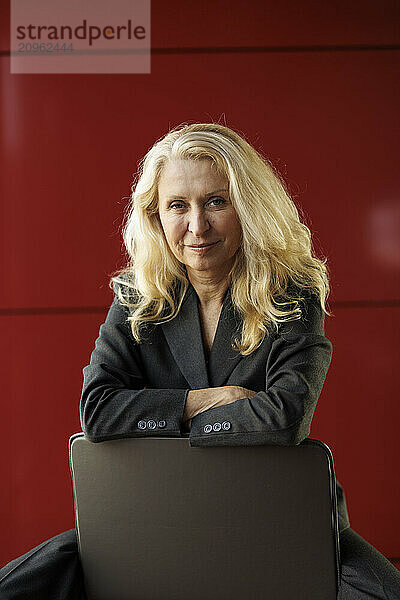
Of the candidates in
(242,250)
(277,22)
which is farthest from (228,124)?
(242,250)

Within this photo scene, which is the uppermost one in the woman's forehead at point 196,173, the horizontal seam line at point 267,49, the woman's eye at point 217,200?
the horizontal seam line at point 267,49

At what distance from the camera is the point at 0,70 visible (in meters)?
2.91

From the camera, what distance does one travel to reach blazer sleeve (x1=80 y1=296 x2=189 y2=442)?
160 cm

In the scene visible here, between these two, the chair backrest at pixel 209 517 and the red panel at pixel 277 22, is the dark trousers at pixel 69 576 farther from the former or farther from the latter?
the red panel at pixel 277 22

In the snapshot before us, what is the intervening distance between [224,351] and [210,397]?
0.20 metres

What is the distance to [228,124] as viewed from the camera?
293 cm

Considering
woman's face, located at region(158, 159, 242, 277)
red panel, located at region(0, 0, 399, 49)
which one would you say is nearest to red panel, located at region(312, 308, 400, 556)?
red panel, located at region(0, 0, 399, 49)

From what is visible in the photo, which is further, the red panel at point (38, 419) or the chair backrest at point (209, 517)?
the red panel at point (38, 419)

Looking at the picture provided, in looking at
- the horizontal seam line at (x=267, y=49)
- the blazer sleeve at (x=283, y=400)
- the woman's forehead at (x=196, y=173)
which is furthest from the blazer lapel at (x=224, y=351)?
the horizontal seam line at (x=267, y=49)

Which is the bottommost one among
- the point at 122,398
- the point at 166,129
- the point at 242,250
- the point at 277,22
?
the point at 122,398

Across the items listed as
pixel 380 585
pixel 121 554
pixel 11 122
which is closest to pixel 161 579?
pixel 121 554

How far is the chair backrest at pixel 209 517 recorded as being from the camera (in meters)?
1.45

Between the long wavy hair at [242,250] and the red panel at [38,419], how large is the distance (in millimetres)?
991

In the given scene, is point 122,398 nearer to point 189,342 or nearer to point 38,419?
point 189,342
